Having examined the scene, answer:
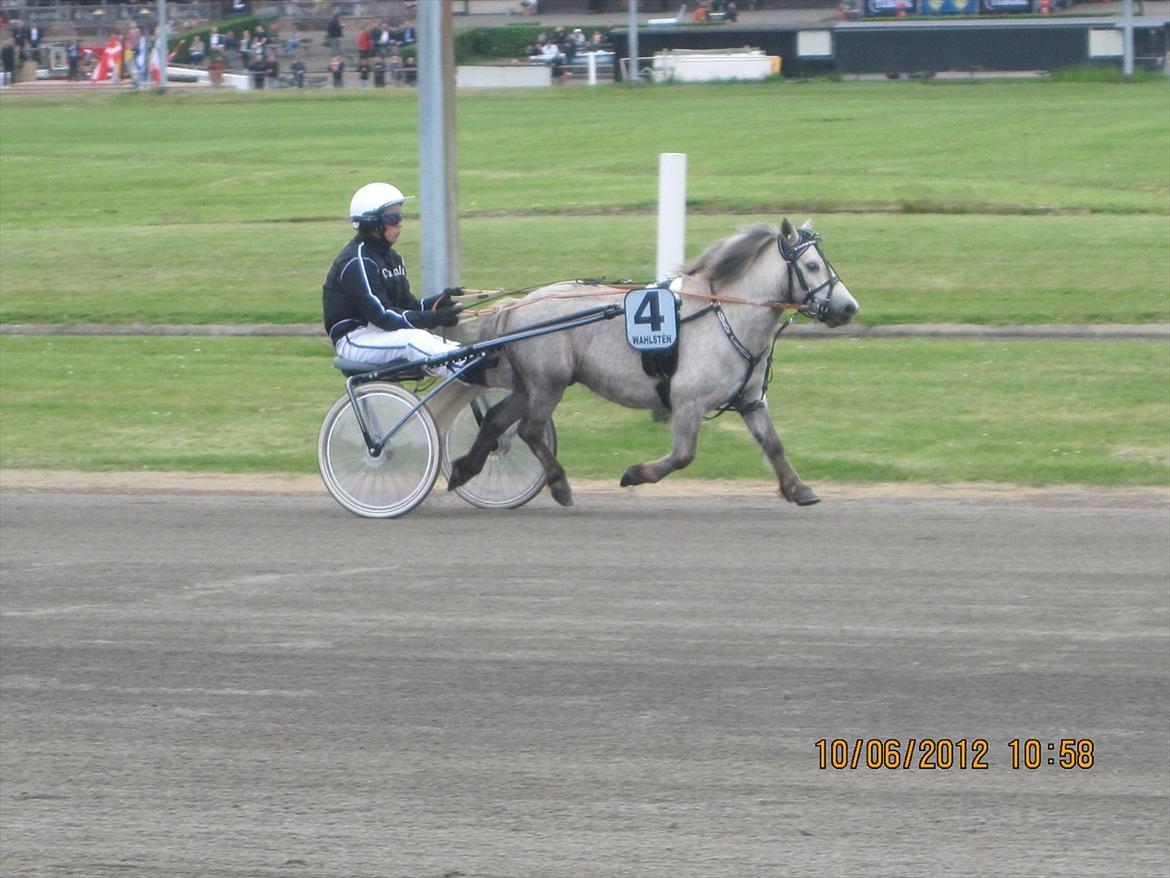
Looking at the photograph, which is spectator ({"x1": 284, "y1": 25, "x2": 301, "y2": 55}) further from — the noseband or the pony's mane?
the noseband

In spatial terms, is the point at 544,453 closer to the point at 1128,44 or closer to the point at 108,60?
the point at 1128,44

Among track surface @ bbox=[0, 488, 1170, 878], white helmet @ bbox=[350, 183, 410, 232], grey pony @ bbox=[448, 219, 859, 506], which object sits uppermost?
white helmet @ bbox=[350, 183, 410, 232]

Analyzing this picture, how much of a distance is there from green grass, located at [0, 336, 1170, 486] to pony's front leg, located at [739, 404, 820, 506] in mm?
1572

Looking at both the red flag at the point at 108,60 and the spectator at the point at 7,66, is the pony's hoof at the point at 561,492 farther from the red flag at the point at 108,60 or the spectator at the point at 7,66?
the spectator at the point at 7,66

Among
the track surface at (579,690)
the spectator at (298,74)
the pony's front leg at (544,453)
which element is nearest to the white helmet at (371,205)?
the pony's front leg at (544,453)

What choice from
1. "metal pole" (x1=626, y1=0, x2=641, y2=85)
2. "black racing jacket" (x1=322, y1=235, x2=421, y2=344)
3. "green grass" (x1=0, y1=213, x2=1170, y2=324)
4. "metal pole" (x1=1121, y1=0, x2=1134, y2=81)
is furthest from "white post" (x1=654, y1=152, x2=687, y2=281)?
"metal pole" (x1=626, y1=0, x2=641, y2=85)

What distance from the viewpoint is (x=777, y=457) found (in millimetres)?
9430

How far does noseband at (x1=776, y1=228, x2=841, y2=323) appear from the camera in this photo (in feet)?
30.0

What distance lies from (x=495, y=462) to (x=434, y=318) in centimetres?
101

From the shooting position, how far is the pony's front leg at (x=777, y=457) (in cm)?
942

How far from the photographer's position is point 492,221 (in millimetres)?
23375

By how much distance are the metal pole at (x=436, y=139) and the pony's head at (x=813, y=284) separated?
3670 millimetres

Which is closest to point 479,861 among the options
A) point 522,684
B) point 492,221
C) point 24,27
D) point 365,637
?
point 522,684

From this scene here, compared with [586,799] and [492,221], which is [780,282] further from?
[492,221]
